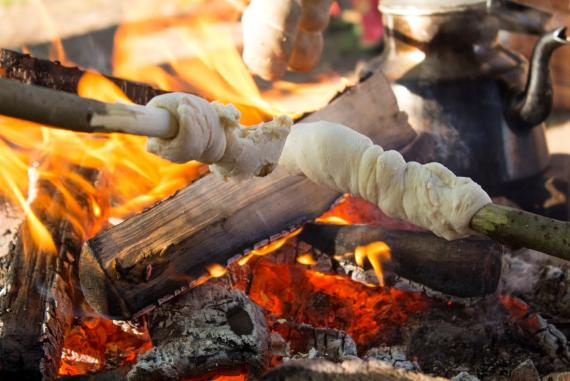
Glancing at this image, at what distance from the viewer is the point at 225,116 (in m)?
1.76

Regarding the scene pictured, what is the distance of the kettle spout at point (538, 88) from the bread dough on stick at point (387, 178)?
1401mm

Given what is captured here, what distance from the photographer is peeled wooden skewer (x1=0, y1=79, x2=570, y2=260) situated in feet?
4.25

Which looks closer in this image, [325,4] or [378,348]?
[378,348]

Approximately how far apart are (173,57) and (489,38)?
415 cm

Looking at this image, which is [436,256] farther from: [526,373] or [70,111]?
[70,111]

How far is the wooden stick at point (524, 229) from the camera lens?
65.2 inches

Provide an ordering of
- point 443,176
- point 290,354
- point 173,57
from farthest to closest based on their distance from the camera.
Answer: point 173,57 < point 290,354 < point 443,176

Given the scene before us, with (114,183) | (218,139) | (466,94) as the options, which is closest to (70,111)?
(218,139)

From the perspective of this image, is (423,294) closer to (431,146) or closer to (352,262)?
(352,262)

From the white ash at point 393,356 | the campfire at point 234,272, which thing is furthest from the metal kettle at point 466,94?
the white ash at point 393,356

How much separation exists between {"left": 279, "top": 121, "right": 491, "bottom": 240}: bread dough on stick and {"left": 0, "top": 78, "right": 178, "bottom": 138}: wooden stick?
0.71 meters

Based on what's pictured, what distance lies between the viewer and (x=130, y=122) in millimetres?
1449

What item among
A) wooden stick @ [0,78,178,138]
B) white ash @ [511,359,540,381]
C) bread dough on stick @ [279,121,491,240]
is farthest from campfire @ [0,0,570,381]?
wooden stick @ [0,78,178,138]

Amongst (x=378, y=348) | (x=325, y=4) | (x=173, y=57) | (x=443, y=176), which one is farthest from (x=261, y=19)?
(x=173, y=57)
